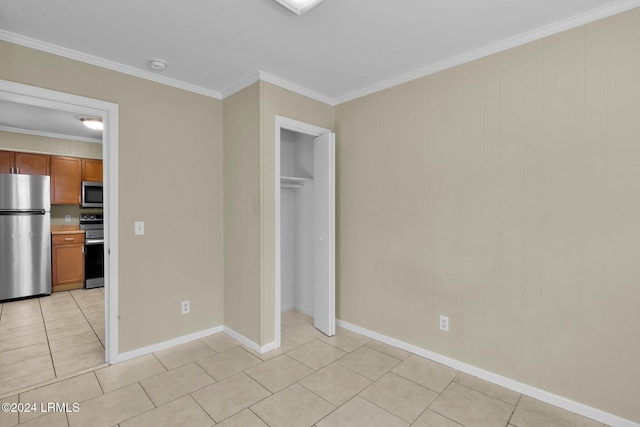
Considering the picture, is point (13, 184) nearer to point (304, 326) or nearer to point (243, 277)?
point (243, 277)

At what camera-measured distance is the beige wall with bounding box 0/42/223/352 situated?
269 cm

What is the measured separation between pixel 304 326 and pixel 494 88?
9.66 feet

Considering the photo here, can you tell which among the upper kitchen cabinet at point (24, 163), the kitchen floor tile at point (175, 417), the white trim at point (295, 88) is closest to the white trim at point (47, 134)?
A: the upper kitchen cabinet at point (24, 163)

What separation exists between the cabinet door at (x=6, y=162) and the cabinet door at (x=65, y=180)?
0.47 m

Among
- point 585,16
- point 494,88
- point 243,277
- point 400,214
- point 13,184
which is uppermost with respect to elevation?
point 585,16

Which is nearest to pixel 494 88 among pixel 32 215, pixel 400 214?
pixel 400 214

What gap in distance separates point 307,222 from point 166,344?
6.53 ft

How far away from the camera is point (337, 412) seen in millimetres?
2084

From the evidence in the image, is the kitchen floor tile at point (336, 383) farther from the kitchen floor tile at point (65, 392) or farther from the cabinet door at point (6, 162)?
the cabinet door at point (6, 162)

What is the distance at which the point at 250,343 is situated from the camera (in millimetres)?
3014

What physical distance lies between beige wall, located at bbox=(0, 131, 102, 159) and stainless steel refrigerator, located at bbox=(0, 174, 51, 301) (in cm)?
56

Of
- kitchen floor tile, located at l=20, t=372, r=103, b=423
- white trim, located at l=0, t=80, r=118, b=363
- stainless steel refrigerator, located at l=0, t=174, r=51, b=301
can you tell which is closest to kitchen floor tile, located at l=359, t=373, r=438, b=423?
kitchen floor tile, located at l=20, t=372, r=103, b=423

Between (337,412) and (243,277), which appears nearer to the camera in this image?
(337,412)

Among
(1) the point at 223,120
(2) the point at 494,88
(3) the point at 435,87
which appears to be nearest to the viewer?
(2) the point at 494,88
